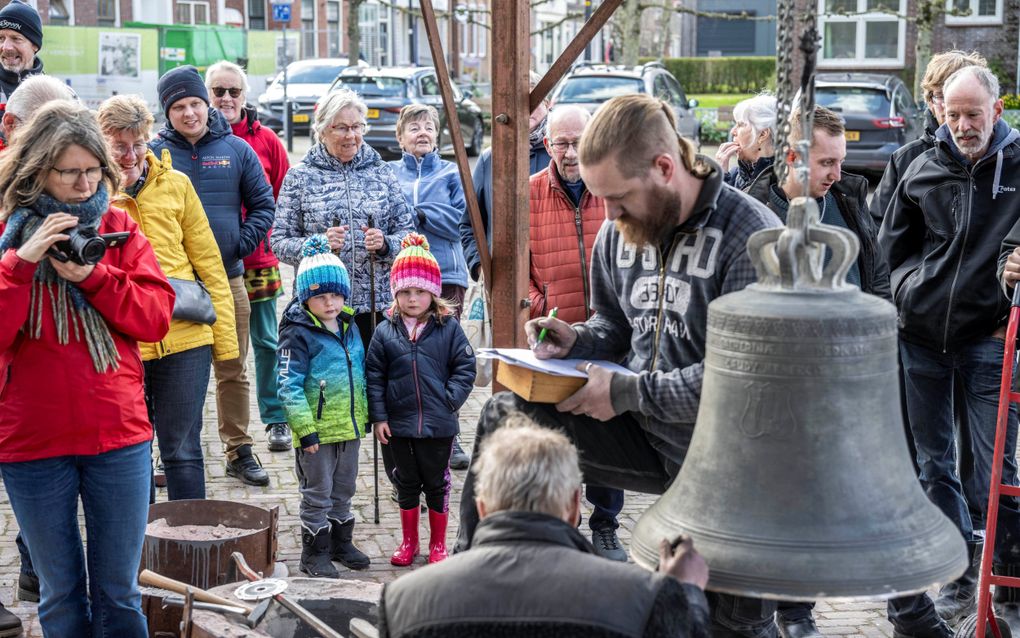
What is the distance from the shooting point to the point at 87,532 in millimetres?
4262

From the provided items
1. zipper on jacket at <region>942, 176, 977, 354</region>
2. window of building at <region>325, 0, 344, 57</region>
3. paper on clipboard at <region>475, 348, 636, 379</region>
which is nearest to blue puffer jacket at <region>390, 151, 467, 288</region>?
zipper on jacket at <region>942, 176, 977, 354</region>

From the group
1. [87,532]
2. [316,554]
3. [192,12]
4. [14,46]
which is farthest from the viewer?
[192,12]

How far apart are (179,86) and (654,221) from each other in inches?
158

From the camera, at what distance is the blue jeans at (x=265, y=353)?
26.1 feet

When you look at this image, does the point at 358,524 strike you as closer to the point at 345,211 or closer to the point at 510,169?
the point at 345,211

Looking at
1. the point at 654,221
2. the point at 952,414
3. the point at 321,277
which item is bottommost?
the point at 952,414

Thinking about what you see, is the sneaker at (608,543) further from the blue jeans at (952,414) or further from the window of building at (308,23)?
the window of building at (308,23)

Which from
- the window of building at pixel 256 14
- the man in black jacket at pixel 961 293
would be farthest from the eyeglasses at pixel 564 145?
the window of building at pixel 256 14

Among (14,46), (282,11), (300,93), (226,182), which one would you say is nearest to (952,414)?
(226,182)

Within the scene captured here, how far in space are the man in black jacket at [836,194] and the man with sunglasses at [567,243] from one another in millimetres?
1066

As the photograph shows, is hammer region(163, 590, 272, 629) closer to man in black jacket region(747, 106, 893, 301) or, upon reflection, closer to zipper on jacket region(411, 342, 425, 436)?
zipper on jacket region(411, 342, 425, 436)

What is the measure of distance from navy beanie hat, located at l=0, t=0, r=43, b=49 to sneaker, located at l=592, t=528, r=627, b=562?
4.05 metres

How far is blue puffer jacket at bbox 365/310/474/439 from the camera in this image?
243 inches

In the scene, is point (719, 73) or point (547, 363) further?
point (719, 73)
